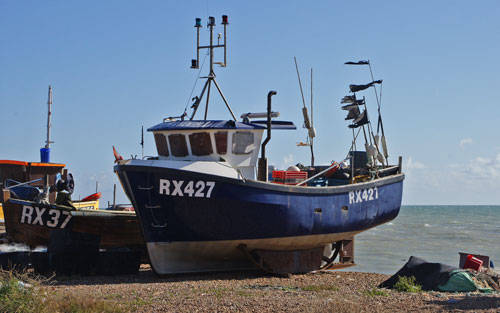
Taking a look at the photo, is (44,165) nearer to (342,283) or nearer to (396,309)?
(342,283)

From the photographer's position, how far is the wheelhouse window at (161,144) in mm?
17016

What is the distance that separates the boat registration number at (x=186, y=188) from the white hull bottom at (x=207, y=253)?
130 centimetres

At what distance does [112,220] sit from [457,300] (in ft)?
30.0

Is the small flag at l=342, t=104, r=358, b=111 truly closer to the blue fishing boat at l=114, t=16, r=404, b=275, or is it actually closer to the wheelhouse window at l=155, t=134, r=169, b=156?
the blue fishing boat at l=114, t=16, r=404, b=275

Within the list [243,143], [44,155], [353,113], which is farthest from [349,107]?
[44,155]

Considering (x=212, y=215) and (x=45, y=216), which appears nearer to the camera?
(x=212, y=215)

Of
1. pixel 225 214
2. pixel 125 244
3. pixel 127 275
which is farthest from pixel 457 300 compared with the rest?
pixel 125 244

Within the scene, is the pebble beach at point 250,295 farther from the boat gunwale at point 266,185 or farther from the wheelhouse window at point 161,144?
the wheelhouse window at point 161,144

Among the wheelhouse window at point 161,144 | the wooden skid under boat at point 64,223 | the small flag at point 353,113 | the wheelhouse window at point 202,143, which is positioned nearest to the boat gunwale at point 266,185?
the wheelhouse window at point 202,143

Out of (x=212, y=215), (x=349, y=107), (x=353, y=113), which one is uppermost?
(x=349, y=107)

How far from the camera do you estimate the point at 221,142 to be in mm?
16578

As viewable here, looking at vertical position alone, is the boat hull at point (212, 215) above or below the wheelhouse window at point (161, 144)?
below

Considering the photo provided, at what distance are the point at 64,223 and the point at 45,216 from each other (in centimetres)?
55

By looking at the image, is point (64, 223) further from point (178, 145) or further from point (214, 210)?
point (214, 210)
